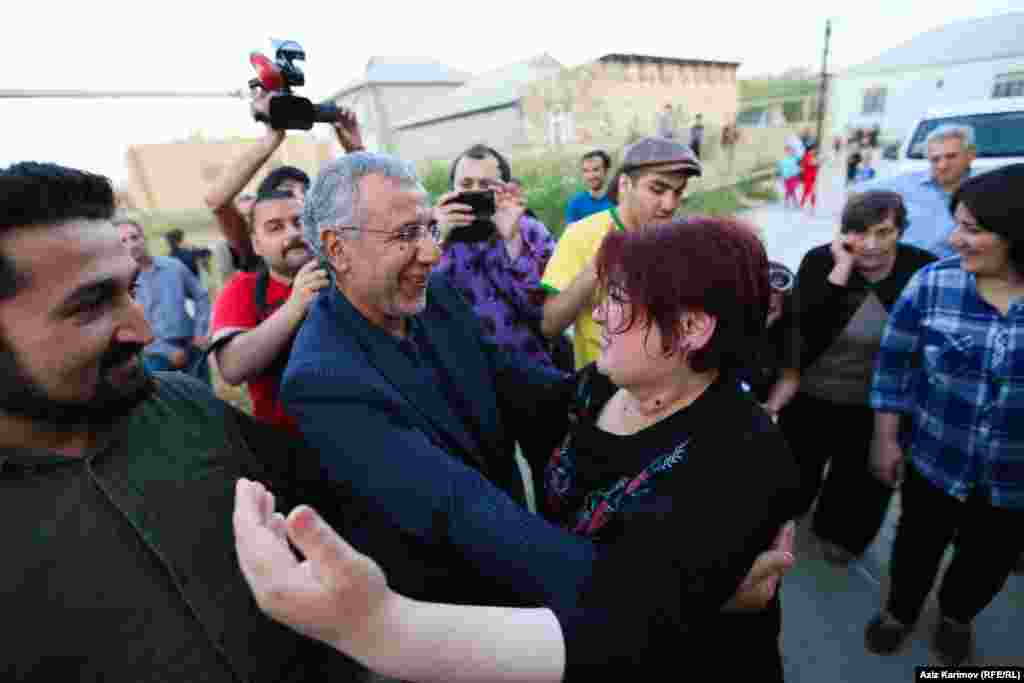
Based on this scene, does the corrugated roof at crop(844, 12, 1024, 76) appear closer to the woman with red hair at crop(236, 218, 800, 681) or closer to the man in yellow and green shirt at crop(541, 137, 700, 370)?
the man in yellow and green shirt at crop(541, 137, 700, 370)

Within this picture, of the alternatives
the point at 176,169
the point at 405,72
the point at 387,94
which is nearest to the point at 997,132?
the point at 176,169

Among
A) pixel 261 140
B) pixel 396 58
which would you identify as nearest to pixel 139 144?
pixel 396 58

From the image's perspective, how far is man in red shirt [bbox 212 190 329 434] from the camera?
183 cm

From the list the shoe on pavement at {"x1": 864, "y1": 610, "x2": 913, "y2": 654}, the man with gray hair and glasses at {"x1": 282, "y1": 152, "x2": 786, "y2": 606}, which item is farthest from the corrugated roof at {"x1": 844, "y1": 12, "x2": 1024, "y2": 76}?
the man with gray hair and glasses at {"x1": 282, "y1": 152, "x2": 786, "y2": 606}

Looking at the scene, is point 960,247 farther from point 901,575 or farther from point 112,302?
point 112,302

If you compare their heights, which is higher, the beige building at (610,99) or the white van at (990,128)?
the beige building at (610,99)

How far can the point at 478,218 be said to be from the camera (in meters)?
2.50

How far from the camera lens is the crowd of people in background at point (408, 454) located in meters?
0.93

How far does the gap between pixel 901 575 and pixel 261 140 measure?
A: 338cm

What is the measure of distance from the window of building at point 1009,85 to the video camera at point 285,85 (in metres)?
32.0

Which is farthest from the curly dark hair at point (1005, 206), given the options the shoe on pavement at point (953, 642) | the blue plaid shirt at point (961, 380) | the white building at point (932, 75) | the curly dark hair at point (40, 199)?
the white building at point (932, 75)

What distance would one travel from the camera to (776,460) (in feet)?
3.66

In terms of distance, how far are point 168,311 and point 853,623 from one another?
4.82 metres

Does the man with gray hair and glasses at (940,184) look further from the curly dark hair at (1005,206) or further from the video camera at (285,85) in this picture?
the video camera at (285,85)
